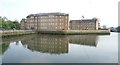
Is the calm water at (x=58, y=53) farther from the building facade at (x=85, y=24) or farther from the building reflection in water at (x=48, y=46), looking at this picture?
the building facade at (x=85, y=24)

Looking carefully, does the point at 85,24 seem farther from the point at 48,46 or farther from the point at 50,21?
the point at 48,46

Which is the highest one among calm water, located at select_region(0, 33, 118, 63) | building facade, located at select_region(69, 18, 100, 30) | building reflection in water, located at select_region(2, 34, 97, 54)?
building facade, located at select_region(69, 18, 100, 30)

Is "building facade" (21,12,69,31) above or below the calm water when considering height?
above

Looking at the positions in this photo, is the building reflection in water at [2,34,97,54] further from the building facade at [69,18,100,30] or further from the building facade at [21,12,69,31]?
the building facade at [69,18,100,30]

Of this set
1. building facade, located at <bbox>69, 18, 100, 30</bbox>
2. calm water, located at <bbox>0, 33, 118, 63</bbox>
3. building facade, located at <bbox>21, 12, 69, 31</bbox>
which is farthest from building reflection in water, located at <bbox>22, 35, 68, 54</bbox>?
building facade, located at <bbox>69, 18, 100, 30</bbox>

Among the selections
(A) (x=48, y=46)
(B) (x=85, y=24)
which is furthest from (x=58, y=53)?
(B) (x=85, y=24)

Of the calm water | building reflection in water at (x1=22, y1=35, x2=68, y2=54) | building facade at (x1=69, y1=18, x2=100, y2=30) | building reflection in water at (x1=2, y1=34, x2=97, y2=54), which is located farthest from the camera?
building facade at (x1=69, y1=18, x2=100, y2=30)

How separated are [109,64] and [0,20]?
209 feet

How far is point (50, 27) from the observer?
111 meters

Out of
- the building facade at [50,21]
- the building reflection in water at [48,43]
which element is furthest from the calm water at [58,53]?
the building facade at [50,21]

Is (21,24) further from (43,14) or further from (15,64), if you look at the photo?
(15,64)

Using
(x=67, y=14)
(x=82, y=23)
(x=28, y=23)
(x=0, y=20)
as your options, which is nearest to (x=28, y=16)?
(x=28, y=23)

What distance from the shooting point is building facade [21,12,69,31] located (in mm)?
108562

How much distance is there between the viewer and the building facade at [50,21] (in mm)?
108562
